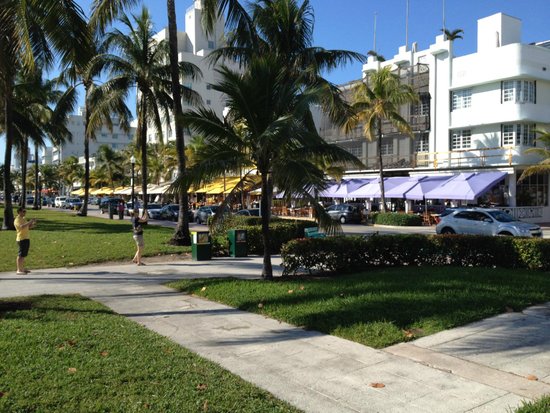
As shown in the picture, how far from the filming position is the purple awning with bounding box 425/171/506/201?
3073cm

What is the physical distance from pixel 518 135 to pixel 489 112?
2.47 metres

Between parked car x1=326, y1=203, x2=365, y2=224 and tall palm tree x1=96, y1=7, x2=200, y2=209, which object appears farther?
parked car x1=326, y1=203, x2=365, y2=224

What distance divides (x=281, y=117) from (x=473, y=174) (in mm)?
26845

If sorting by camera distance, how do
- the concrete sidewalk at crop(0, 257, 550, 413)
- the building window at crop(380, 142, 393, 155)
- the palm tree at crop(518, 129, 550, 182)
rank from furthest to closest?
the building window at crop(380, 142, 393, 155) < the palm tree at crop(518, 129, 550, 182) < the concrete sidewalk at crop(0, 257, 550, 413)

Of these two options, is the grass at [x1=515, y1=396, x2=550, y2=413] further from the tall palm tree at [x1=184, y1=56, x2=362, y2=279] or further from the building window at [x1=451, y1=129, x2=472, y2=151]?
the building window at [x1=451, y1=129, x2=472, y2=151]

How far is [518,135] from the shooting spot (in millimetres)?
34125

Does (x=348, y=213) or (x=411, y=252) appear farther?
(x=348, y=213)

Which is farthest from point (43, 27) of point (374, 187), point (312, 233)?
point (374, 187)

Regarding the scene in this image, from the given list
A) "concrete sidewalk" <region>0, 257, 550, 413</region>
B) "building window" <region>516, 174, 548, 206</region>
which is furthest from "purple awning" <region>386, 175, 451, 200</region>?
"concrete sidewalk" <region>0, 257, 550, 413</region>

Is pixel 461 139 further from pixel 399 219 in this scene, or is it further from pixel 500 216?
pixel 500 216

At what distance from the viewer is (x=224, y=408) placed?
4.33 metres

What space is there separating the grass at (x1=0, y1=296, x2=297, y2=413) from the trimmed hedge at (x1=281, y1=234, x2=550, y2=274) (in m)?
4.61

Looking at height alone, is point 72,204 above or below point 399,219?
above

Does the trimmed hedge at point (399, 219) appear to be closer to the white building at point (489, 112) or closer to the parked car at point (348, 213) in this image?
the parked car at point (348, 213)
